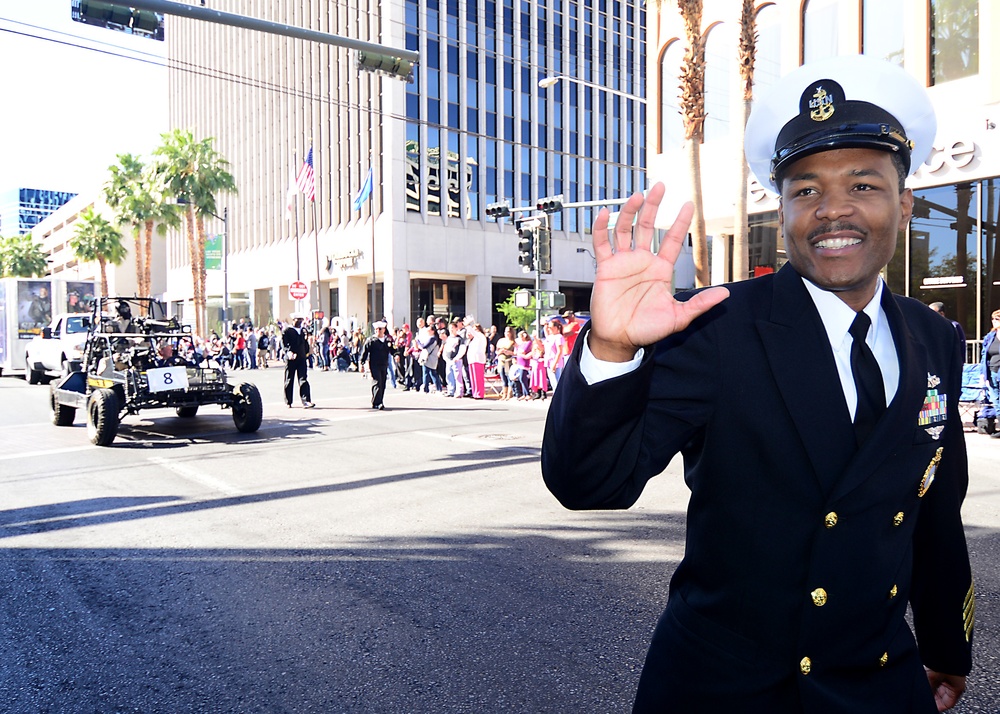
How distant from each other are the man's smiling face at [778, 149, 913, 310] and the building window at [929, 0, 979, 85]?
16.8 m

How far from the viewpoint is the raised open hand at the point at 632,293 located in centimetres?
132

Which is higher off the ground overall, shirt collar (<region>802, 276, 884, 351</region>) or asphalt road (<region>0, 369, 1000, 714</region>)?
shirt collar (<region>802, 276, 884, 351</region>)

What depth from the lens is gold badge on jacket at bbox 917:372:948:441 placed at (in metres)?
1.53

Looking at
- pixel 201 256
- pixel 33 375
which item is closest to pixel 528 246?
pixel 33 375

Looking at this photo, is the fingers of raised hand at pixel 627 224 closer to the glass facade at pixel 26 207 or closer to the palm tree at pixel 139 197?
the palm tree at pixel 139 197

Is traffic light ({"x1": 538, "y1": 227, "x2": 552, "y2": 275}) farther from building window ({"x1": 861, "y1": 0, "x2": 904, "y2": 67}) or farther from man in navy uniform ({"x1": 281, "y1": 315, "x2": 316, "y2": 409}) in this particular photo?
building window ({"x1": 861, "y1": 0, "x2": 904, "y2": 67})

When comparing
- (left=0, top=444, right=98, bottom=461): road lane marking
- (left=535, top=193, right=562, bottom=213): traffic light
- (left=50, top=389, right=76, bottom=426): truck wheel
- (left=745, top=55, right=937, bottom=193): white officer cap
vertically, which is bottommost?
(left=0, top=444, right=98, bottom=461): road lane marking

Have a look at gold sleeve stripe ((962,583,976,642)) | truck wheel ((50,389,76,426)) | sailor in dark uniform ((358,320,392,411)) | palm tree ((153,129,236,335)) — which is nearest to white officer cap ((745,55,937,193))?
gold sleeve stripe ((962,583,976,642))

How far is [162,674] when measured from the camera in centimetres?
366

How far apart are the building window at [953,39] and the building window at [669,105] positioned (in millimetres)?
6887

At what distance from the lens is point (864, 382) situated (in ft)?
4.83

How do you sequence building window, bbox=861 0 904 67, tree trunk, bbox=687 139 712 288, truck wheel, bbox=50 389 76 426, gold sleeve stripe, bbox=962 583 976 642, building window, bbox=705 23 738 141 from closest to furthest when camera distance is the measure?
gold sleeve stripe, bbox=962 583 976 642 < truck wheel, bbox=50 389 76 426 < building window, bbox=861 0 904 67 < tree trunk, bbox=687 139 712 288 < building window, bbox=705 23 738 141

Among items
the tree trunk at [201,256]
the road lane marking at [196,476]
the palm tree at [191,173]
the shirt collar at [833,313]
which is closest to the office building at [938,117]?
the road lane marking at [196,476]

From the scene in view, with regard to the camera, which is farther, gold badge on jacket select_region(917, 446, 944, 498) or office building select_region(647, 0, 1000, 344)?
office building select_region(647, 0, 1000, 344)
